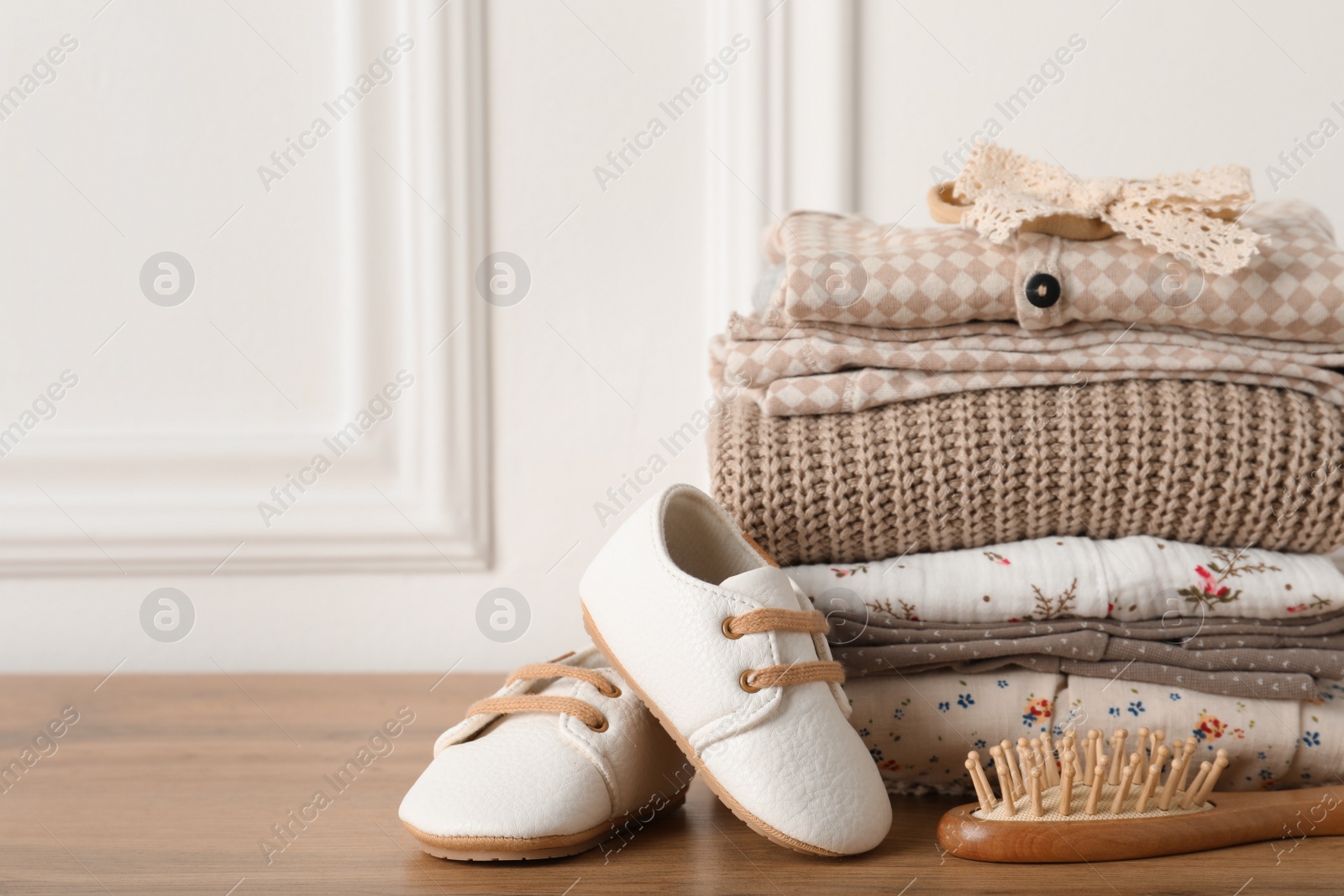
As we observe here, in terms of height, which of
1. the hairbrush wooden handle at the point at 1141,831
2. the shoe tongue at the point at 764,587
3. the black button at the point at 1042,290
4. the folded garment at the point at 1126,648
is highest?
the black button at the point at 1042,290

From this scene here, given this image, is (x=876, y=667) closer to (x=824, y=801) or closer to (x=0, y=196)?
(x=824, y=801)

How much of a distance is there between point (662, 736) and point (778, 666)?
0.10 metres

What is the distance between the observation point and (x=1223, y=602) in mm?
549

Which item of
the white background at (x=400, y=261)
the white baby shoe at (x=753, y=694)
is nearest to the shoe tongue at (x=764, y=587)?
the white baby shoe at (x=753, y=694)

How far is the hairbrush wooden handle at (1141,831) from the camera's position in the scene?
0.46 m

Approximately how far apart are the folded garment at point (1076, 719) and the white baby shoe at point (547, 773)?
0.13 meters

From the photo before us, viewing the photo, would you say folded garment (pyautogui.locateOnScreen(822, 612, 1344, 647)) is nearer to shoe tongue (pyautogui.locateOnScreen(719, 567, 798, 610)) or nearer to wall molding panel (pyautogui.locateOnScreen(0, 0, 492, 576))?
shoe tongue (pyautogui.locateOnScreen(719, 567, 798, 610))

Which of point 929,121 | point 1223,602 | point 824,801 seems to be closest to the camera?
point 824,801

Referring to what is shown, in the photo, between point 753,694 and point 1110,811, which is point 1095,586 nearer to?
point 1110,811

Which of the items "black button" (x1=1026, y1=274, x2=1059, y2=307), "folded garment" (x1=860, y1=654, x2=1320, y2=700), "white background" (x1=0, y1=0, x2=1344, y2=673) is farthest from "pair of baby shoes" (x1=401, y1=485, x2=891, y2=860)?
"white background" (x1=0, y1=0, x2=1344, y2=673)

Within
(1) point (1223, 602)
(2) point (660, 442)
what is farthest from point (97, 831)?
(1) point (1223, 602)

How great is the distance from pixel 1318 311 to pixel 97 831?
2.54 ft

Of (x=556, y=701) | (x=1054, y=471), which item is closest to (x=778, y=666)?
(x=556, y=701)

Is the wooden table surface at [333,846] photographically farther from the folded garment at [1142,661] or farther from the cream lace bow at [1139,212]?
the cream lace bow at [1139,212]
